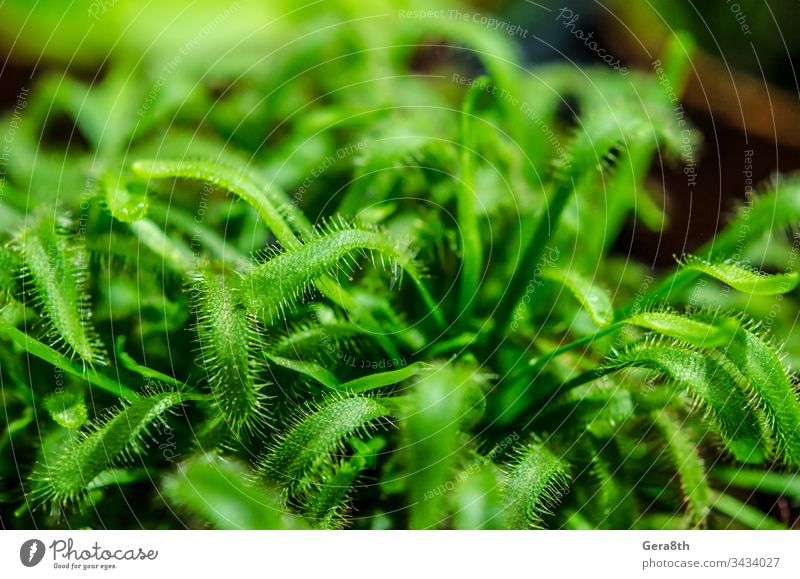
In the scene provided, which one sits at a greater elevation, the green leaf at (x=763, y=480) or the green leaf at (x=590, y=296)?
the green leaf at (x=590, y=296)

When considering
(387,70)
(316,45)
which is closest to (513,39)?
(387,70)

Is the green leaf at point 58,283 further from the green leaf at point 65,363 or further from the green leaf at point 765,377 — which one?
the green leaf at point 765,377

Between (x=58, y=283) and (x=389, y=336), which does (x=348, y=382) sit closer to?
(x=389, y=336)

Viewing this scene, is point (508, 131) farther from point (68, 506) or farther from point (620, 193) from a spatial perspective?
point (68, 506)

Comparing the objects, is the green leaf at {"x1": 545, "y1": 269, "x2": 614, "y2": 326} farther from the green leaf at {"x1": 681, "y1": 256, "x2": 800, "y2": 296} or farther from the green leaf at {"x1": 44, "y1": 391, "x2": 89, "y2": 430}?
the green leaf at {"x1": 44, "y1": 391, "x2": 89, "y2": 430}
